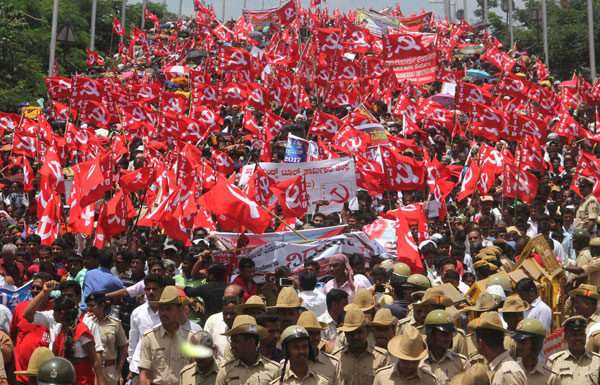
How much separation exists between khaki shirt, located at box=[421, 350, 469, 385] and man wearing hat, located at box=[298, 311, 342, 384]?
599 millimetres

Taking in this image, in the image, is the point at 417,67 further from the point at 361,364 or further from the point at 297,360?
the point at 297,360

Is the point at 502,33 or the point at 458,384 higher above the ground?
the point at 458,384

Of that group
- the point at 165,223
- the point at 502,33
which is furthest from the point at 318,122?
the point at 502,33

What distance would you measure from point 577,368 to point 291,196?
23.8 feet

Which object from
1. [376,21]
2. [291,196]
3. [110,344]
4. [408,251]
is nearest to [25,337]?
[110,344]

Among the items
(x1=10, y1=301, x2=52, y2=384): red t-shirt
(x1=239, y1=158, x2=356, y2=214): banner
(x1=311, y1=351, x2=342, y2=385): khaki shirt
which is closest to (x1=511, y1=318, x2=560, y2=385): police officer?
(x1=311, y1=351, x2=342, y2=385): khaki shirt

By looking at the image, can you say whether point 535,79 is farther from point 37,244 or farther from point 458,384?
point 458,384

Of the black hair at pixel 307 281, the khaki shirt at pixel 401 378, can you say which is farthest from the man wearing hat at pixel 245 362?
the black hair at pixel 307 281

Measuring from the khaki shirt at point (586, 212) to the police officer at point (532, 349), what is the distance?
821 centimetres

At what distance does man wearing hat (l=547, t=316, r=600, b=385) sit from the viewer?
685 cm

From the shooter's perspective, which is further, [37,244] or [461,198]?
[461,198]

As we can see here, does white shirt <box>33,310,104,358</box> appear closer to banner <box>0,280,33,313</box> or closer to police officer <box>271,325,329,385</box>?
police officer <box>271,325,329,385</box>

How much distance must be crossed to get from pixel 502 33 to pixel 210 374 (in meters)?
60.4

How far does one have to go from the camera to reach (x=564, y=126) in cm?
2019
